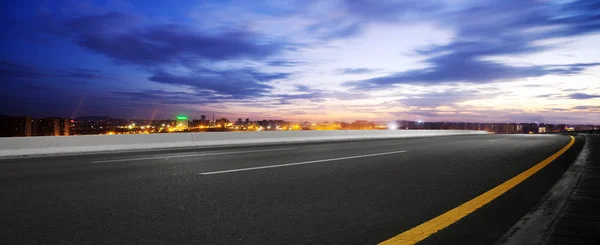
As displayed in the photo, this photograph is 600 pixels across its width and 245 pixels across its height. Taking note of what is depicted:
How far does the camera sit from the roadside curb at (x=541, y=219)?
11.8ft

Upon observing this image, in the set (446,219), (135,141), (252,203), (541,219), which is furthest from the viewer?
(135,141)

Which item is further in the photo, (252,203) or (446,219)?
(252,203)

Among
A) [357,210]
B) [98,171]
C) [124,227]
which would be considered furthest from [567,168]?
[98,171]

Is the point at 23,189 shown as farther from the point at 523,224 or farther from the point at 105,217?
the point at 523,224

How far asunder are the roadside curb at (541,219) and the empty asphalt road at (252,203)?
0.13 m

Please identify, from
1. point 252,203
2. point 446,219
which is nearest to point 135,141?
point 252,203

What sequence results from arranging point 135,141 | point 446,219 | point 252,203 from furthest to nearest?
point 135,141, point 252,203, point 446,219

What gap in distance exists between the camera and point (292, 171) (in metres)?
8.17

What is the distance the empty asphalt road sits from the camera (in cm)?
382

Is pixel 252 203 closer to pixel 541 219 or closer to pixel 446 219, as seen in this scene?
pixel 446 219

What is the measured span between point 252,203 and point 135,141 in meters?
12.2

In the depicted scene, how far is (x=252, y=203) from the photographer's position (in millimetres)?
5160

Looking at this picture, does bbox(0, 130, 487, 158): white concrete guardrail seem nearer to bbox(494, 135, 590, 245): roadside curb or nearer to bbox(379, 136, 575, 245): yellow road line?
bbox(379, 136, 575, 245): yellow road line

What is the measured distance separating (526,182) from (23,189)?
8.31 m
